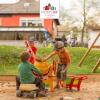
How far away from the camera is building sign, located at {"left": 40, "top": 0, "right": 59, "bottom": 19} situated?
29139mm

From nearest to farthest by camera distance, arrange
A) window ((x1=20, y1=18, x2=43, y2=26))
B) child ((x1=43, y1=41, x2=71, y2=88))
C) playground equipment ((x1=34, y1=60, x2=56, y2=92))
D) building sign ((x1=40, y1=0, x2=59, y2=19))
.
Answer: playground equipment ((x1=34, y1=60, x2=56, y2=92))
child ((x1=43, y1=41, x2=71, y2=88))
building sign ((x1=40, y1=0, x2=59, y2=19))
window ((x1=20, y1=18, x2=43, y2=26))

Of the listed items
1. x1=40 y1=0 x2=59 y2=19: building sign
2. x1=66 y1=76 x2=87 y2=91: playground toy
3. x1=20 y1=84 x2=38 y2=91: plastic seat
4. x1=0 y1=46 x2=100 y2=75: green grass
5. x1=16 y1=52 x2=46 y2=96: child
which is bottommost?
x1=0 y1=46 x2=100 y2=75: green grass

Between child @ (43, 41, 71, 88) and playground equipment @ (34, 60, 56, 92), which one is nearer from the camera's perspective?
playground equipment @ (34, 60, 56, 92)

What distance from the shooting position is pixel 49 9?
3012 cm

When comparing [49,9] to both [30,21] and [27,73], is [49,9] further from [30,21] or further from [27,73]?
[30,21]

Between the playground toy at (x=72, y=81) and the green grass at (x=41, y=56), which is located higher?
the playground toy at (x=72, y=81)

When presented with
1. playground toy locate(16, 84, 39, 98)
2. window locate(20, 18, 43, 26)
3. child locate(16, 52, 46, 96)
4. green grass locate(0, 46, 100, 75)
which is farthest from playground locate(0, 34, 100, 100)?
window locate(20, 18, 43, 26)

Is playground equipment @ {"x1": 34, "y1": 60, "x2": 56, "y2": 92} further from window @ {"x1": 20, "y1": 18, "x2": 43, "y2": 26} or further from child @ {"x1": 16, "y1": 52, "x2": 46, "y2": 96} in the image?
window @ {"x1": 20, "y1": 18, "x2": 43, "y2": 26}

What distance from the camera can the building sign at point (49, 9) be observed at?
95.6 feet

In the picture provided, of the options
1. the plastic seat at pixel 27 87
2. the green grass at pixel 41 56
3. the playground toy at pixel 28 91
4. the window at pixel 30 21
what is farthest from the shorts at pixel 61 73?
the window at pixel 30 21

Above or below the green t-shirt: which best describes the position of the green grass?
below

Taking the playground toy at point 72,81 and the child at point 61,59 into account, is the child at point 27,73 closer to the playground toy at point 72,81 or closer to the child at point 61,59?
the child at point 61,59

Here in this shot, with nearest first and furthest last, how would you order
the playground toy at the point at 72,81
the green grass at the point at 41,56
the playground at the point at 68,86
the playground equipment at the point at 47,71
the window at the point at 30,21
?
1. the playground at the point at 68,86
2. the playground equipment at the point at 47,71
3. the playground toy at the point at 72,81
4. the green grass at the point at 41,56
5. the window at the point at 30,21

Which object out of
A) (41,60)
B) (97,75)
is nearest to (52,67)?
(41,60)
